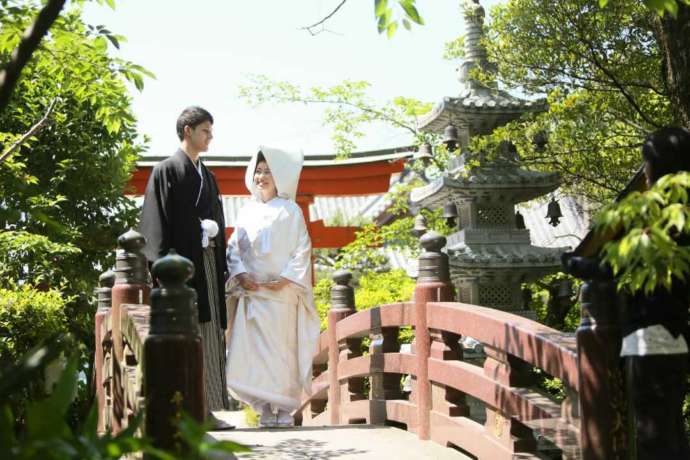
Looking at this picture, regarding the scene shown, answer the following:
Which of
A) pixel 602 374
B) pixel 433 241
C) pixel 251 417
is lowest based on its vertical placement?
pixel 251 417

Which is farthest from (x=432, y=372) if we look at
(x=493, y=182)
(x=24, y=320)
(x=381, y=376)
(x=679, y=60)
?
(x=493, y=182)

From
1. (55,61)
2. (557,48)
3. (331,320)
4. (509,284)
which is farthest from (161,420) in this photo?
(509,284)

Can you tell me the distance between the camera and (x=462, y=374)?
6.37m

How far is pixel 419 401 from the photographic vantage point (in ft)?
23.2

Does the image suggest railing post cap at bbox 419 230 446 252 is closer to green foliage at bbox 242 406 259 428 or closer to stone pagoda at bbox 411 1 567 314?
green foliage at bbox 242 406 259 428

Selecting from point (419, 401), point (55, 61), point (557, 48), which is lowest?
point (419, 401)

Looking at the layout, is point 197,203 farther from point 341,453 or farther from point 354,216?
point 354,216

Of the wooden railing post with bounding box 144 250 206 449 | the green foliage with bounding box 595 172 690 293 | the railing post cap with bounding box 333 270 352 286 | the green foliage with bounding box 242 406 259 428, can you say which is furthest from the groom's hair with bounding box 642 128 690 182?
the railing post cap with bounding box 333 270 352 286

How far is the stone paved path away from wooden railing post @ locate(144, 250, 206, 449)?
2186 mm

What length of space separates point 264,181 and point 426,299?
Result: 1.84 m

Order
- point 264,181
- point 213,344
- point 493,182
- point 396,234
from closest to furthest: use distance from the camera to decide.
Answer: point 213,344
point 264,181
point 493,182
point 396,234

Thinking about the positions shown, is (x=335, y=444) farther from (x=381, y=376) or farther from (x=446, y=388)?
(x=381, y=376)

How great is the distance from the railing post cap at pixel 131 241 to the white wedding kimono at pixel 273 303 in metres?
1.48

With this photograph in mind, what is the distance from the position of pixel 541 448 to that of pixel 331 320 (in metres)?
2.23
